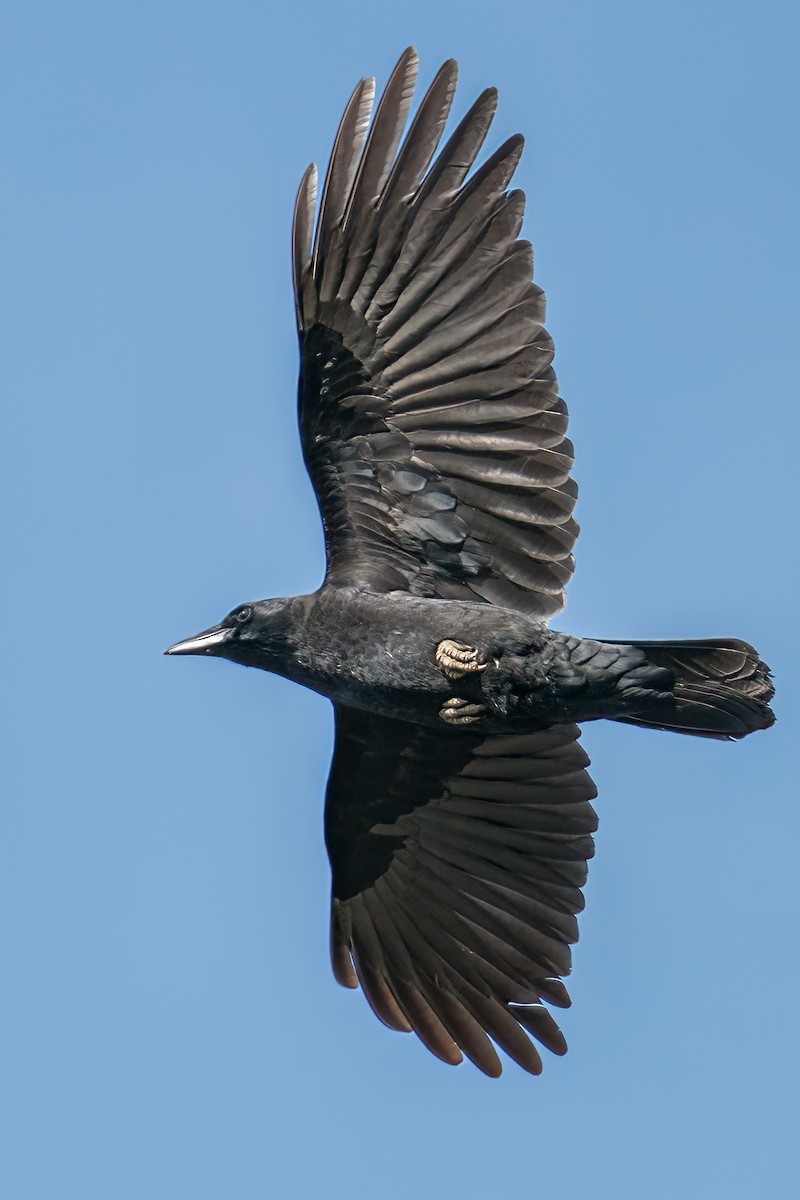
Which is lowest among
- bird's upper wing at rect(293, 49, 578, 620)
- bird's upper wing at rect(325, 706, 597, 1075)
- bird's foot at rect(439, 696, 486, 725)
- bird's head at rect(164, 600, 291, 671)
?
bird's upper wing at rect(325, 706, 597, 1075)

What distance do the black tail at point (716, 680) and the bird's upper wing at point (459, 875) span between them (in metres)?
1.11

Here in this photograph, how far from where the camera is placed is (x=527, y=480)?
11414mm

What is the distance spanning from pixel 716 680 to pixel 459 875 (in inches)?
92.5

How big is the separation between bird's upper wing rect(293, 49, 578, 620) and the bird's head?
1.47 ft

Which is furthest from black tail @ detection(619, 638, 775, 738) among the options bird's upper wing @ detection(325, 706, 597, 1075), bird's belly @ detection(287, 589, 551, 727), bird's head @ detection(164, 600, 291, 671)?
bird's head @ detection(164, 600, 291, 671)

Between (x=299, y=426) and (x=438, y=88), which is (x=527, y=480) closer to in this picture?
(x=299, y=426)

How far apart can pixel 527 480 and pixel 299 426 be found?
4.36ft

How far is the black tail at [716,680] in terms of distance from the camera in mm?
11078

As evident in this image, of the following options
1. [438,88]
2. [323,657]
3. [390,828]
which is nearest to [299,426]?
[323,657]

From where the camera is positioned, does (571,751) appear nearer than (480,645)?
No

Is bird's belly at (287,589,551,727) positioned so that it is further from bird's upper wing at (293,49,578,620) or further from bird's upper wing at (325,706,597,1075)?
bird's upper wing at (325,706,597,1075)

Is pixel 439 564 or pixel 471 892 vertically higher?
pixel 439 564

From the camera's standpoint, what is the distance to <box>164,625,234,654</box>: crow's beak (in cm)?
1199

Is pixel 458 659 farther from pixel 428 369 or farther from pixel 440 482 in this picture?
pixel 428 369
